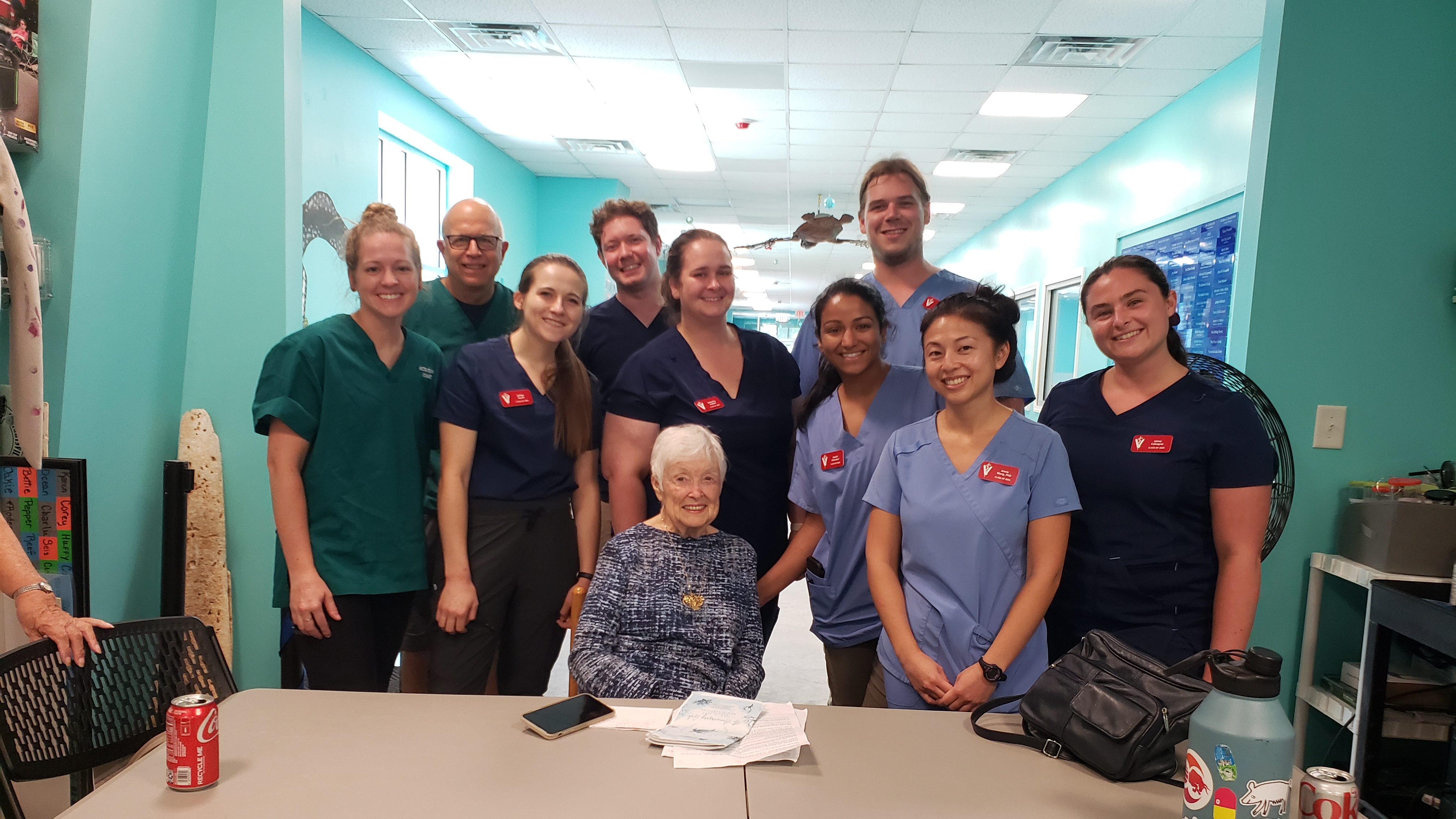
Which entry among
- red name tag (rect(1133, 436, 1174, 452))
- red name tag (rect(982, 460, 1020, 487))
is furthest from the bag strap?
red name tag (rect(1133, 436, 1174, 452))

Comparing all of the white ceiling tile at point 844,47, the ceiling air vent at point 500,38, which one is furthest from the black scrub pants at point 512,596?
the ceiling air vent at point 500,38

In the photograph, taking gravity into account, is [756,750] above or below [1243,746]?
below

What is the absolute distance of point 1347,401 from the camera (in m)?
2.74

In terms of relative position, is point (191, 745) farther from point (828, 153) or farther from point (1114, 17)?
point (828, 153)

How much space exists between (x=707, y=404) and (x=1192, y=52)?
156 inches

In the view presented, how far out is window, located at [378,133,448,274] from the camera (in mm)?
5996

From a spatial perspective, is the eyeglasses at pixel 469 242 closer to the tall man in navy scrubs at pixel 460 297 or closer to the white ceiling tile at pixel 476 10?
the tall man in navy scrubs at pixel 460 297

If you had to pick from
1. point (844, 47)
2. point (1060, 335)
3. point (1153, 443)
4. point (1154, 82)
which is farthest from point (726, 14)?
point (1060, 335)

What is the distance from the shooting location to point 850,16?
4.22 metres

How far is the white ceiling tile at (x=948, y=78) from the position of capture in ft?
15.9

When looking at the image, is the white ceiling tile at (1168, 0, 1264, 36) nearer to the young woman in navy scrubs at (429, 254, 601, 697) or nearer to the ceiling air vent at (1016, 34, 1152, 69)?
the ceiling air vent at (1016, 34, 1152, 69)

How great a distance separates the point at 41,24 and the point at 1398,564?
13.6 feet

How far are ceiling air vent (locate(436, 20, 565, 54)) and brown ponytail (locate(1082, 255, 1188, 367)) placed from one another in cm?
376

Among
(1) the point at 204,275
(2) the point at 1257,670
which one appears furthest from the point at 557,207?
(2) the point at 1257,670
